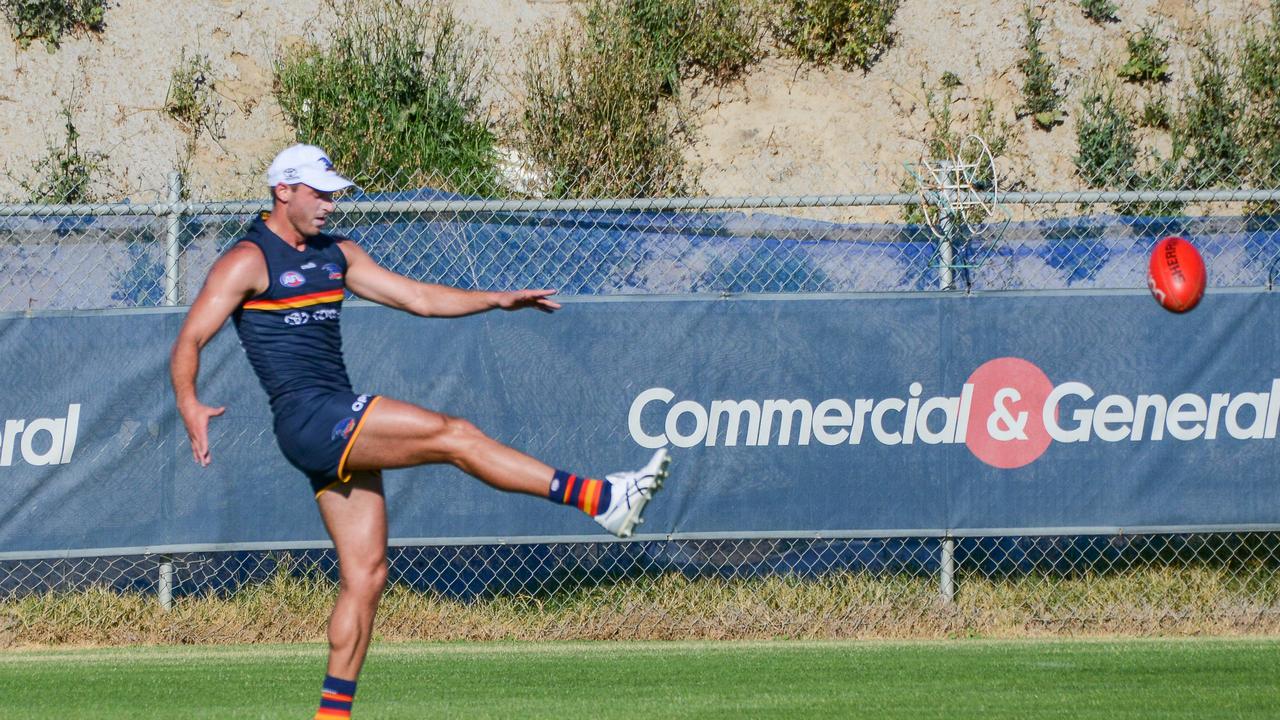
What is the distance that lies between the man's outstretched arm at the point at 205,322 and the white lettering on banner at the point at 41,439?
3049mm

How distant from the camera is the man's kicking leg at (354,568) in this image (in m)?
5.15

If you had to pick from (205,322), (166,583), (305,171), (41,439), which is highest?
(305,171)

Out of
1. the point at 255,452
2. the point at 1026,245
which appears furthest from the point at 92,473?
the point at 1026,245

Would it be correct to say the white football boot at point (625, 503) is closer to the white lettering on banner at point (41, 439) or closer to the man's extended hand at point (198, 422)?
the man's extended hand at point (198, 422)

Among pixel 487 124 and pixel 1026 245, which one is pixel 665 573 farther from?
pixel 487 124

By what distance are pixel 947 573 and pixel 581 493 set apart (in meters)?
3.62

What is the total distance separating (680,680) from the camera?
21.9 ft

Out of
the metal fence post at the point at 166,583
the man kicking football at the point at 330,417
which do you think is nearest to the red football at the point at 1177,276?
the man kicking football at the point at 330,417

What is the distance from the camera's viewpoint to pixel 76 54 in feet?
52.5

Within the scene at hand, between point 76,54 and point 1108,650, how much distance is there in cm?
1280

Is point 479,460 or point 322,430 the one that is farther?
point 322,430

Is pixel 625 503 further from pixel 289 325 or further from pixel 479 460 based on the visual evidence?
pixel 289 325

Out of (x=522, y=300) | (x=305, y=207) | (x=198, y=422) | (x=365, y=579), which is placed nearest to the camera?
(x=198, y=422)

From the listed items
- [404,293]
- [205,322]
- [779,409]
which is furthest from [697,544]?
[205,322]
